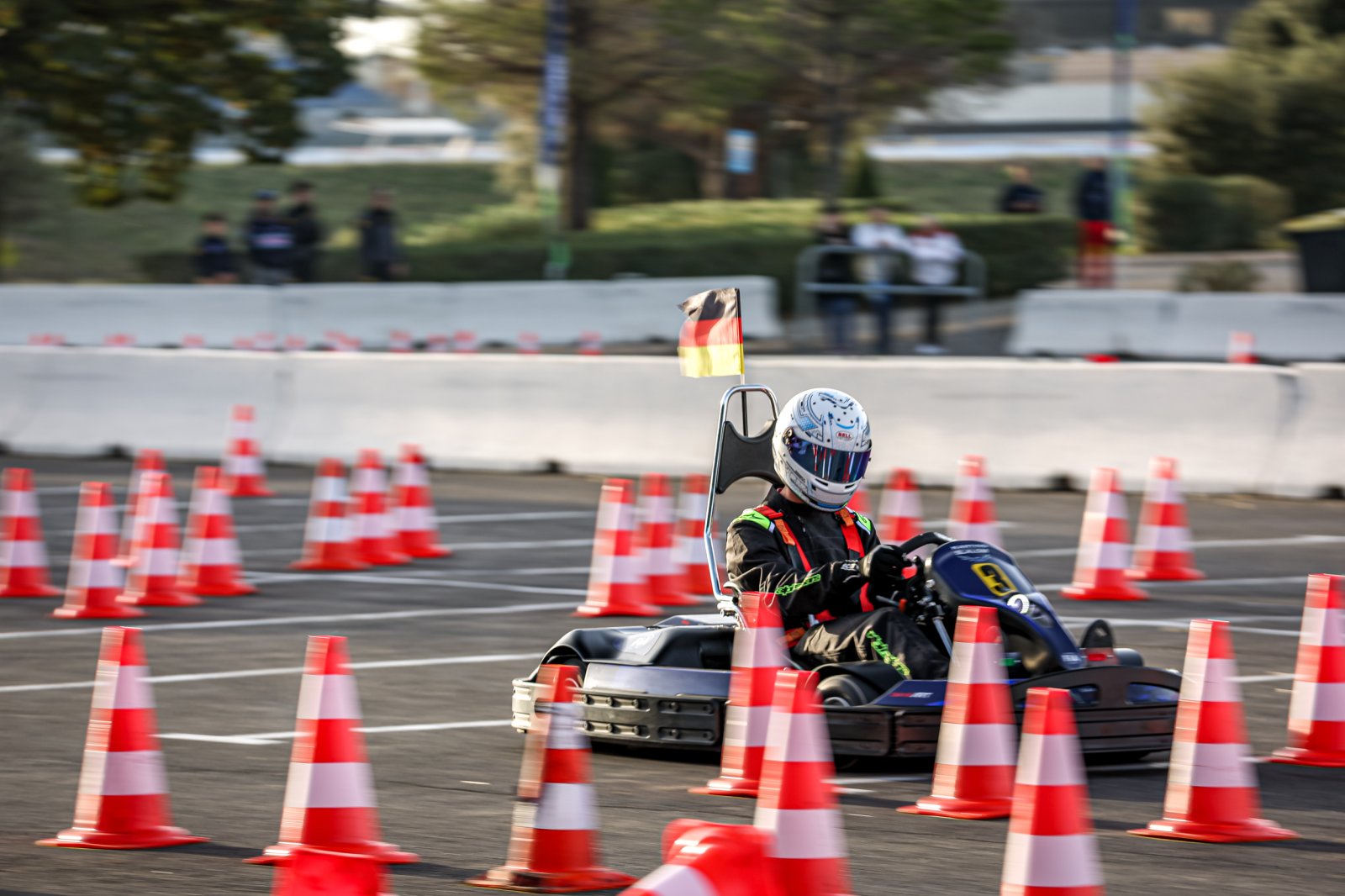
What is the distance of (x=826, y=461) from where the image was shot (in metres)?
8.06

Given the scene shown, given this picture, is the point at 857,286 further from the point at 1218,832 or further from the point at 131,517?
the point at 1218,832

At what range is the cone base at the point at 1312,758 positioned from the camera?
7543 millimetres

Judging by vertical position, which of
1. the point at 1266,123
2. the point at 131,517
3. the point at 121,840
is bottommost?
the point at 121,840

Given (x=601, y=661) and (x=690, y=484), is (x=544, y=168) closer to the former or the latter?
(x=690, y=484)

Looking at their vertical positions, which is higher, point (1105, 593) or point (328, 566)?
point (1105, 593)

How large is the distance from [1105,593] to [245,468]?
26.5ft

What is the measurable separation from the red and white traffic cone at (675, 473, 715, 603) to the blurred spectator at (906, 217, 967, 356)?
13283 mm

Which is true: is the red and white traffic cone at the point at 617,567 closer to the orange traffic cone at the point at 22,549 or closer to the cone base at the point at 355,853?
the orange traffic cone at the point at 22,549

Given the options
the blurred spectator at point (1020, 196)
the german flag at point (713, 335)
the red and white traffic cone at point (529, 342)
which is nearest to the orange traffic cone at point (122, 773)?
the german flag at point (713, 335)

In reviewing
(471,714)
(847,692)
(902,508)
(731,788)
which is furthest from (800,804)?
(902,508)

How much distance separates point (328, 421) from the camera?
18.9 m

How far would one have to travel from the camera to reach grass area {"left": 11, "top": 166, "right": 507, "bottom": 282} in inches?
2099

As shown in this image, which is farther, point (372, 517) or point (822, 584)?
point (372, 517)

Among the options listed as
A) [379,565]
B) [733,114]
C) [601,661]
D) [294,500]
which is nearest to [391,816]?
[601,661]
